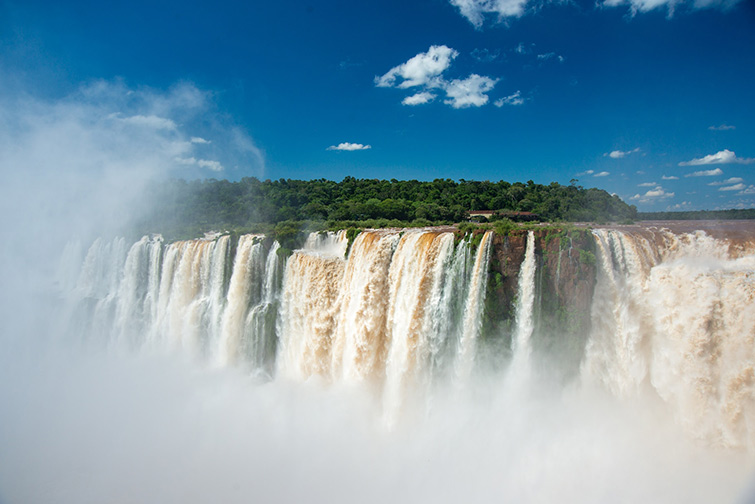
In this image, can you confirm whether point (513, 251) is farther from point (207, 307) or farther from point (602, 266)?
point (207, 307)

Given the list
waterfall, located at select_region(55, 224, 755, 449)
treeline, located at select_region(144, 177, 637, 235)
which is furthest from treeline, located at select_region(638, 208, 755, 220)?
waterfall, located at select_region(55, 224, 755, 449)

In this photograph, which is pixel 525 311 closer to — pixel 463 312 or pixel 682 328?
pixel 463 312

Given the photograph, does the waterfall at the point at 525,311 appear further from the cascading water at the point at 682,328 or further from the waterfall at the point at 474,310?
the cascading water at the point at 682,328

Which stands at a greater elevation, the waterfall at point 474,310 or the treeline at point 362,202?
the treeline at point 362,202

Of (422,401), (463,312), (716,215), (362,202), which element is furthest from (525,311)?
(362,202)

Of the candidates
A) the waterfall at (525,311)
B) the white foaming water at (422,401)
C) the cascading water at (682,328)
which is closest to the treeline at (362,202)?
the white foaming water at (422,401)
